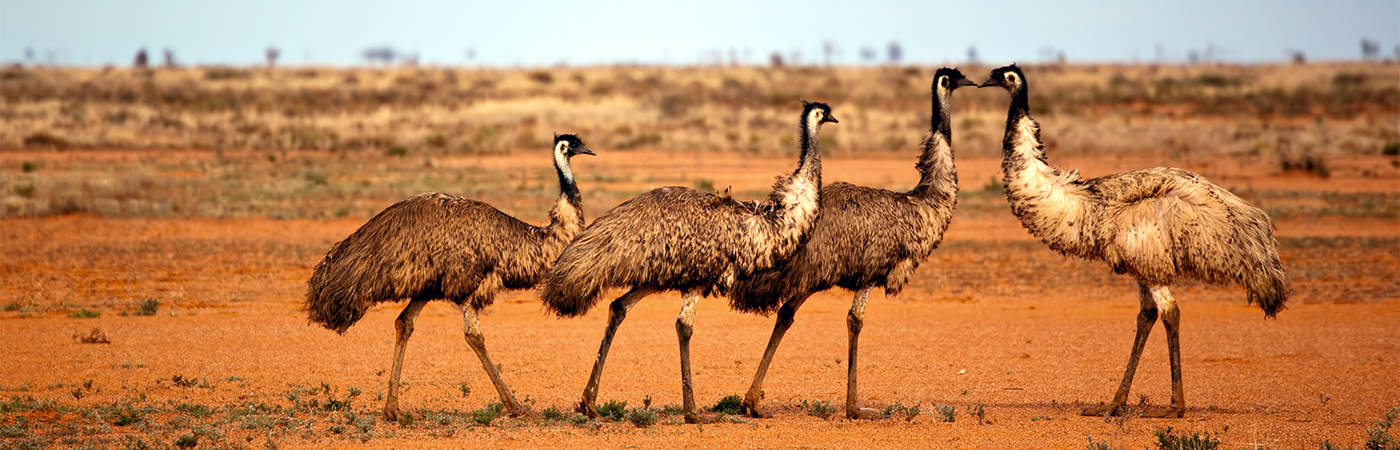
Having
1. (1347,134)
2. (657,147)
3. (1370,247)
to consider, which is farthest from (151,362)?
(1347,134)

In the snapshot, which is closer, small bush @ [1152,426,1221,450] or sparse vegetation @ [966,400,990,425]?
small bush @ [1152,426,1221,450]

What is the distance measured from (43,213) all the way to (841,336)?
15225 mm

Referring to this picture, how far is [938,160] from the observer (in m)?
8.78

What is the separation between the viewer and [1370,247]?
1859cm

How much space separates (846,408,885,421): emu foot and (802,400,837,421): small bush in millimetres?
138

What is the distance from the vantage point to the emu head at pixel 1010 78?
29.6 ft

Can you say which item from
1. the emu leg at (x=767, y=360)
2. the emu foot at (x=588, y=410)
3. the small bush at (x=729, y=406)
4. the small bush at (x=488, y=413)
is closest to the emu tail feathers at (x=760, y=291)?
the emu leg at (x=767, y=360)

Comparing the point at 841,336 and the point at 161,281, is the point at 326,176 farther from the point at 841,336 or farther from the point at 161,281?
the point at 841,336

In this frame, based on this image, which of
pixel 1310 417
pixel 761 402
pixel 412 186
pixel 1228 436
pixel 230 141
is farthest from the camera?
pixel 230 141

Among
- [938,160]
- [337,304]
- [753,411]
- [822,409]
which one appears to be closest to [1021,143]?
[938,160]

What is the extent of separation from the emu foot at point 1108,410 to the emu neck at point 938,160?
6.12ft

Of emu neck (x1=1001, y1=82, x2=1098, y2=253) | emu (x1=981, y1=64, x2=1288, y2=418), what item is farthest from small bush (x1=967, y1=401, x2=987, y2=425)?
emu neck (x1=1001, y1=82, x2=1098, y2=253)

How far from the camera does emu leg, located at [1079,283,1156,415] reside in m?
8.70

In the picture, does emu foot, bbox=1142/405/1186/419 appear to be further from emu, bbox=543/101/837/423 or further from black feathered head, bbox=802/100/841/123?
black feathered head, bbox=802/100/841/123
